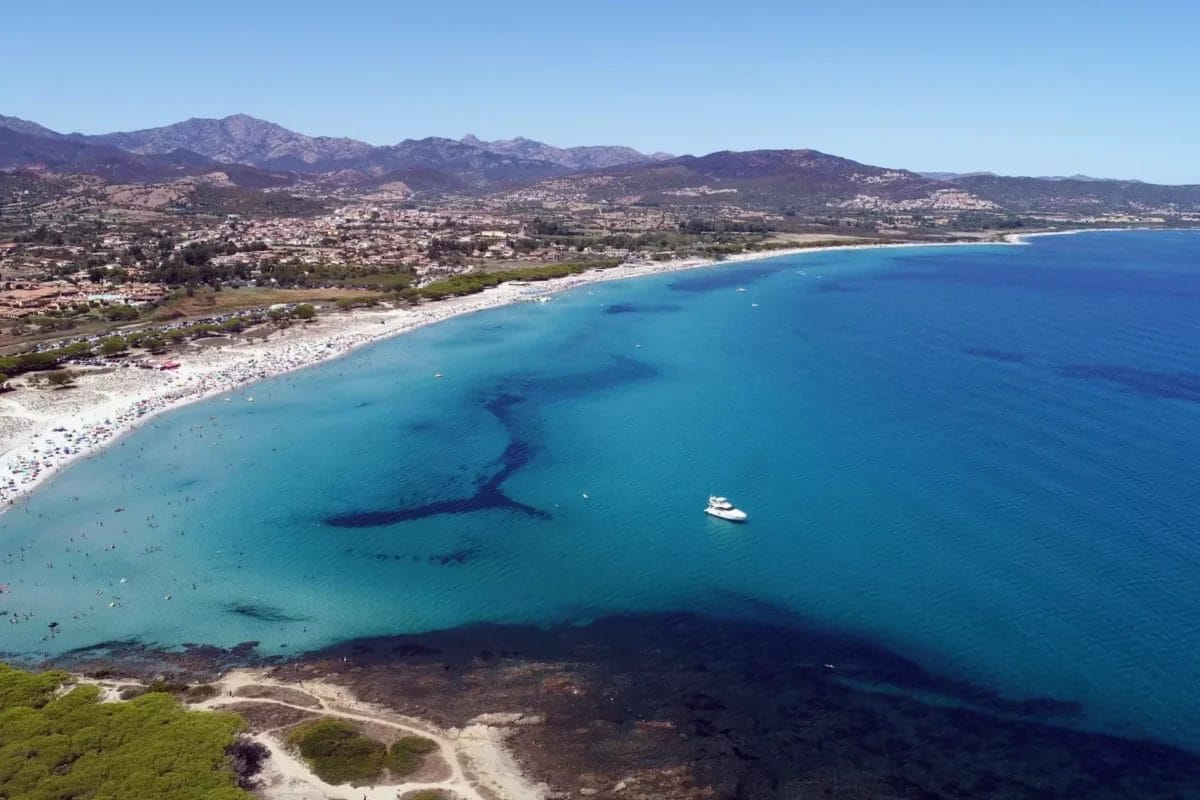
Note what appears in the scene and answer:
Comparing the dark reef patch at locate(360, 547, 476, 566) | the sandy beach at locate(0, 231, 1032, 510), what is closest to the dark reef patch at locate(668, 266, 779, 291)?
the sandy beach at locate(0, 231, 1032, 510)

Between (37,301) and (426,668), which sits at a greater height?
(37,301)

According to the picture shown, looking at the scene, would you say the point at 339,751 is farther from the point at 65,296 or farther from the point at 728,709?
the point at 65,296

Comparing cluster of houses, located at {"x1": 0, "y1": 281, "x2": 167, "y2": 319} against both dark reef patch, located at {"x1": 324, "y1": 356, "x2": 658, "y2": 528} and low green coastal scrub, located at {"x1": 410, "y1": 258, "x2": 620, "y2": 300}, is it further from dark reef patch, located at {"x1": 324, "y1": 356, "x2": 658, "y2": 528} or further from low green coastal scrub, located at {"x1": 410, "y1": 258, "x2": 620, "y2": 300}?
dark reef patch, located at {"x1": 324, "y1": 356, "x2": 658, "y2": 528}

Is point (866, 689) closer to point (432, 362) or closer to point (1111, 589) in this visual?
point (1111, 589)

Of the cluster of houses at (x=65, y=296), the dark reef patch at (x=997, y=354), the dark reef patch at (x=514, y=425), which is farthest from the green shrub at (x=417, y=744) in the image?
the cluster of houses at (x=65, y=296)

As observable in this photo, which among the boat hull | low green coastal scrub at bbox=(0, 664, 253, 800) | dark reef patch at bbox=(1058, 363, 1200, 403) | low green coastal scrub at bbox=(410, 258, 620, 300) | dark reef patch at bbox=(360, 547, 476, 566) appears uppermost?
low green coastal scrub at bbox=(410, 258, 620, 300)

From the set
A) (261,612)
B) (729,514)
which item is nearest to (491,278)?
(729,514)

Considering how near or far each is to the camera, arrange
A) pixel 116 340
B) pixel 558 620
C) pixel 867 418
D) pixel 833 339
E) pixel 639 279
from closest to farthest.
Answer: pixel 558 620 → pixel 867 418 → pixel 116 340 → pixel 833 339 → pixel 639 279

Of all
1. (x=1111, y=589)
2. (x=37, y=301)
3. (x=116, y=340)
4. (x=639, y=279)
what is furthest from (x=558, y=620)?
(x=639, y=279)
